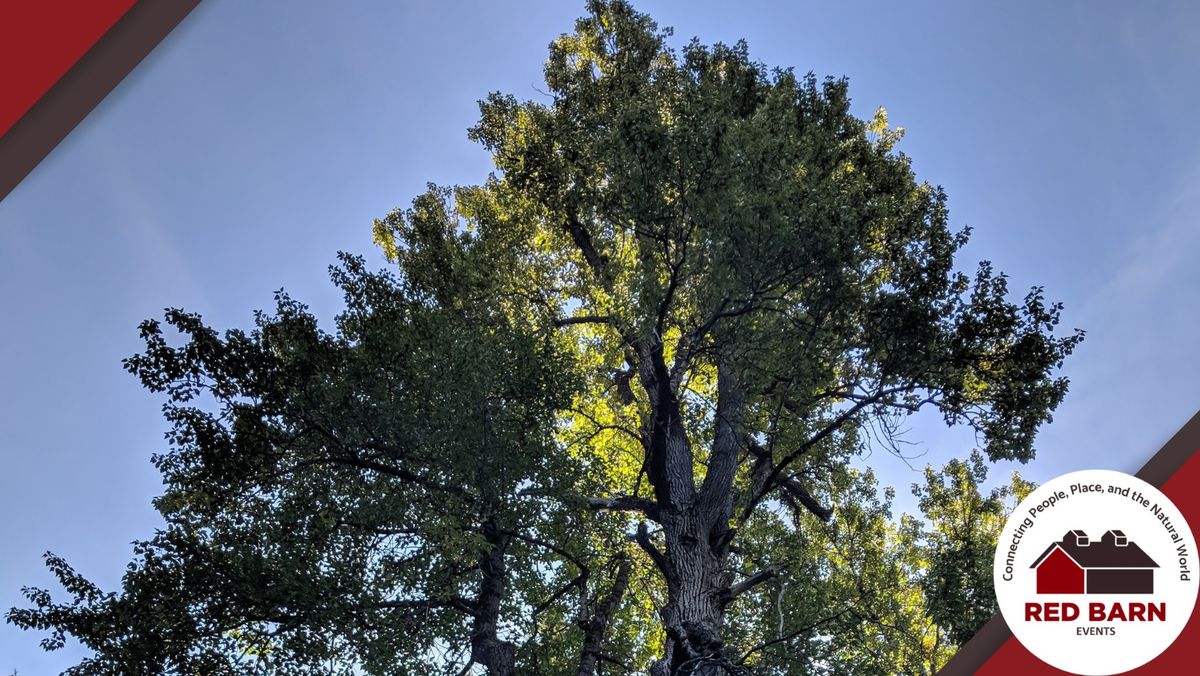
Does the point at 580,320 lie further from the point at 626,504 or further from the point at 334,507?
the point at 334,507

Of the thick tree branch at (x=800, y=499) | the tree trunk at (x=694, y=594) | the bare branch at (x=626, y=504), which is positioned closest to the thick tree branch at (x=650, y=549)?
the tree trunk at (x=694, y=594)

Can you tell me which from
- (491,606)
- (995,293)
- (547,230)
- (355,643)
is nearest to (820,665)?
(491,606)

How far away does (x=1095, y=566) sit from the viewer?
644 centimetres

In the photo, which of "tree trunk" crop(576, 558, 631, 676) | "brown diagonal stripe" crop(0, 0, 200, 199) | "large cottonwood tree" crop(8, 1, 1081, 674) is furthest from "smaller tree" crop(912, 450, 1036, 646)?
"brown diagonal stripe" crop(0, 0, 200, 199)

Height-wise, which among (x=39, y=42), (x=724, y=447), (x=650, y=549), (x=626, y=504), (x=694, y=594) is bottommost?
(x=694, y=594)

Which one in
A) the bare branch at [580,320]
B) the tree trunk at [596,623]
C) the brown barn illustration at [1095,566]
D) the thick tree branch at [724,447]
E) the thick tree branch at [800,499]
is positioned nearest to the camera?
the brown barn illustration at [1095,566]

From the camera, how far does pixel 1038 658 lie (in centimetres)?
597

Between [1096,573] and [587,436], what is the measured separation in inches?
265

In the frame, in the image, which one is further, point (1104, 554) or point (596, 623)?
point (596, 623)

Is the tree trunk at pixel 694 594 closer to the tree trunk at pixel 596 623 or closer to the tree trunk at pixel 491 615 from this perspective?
the tree trunk at pixel 596 623

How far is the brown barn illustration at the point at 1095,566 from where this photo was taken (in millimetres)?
6066


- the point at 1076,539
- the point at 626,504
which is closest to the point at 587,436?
the point at 626,504

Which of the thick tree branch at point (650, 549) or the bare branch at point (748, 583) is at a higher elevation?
the thick tree branch at point (650, 549)

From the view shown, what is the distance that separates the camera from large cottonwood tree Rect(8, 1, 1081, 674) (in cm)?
871
